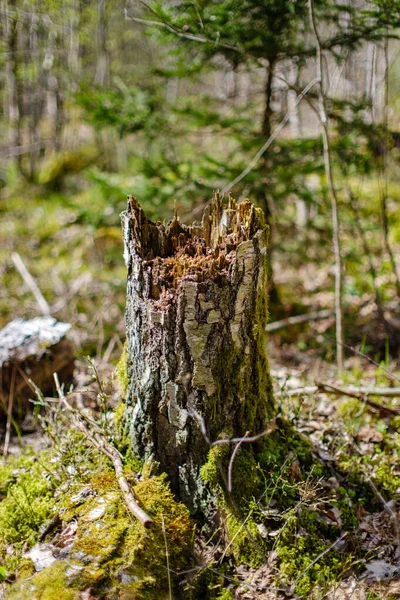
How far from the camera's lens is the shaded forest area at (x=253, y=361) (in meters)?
2.17

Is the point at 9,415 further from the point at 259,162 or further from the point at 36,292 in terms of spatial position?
the point at 259,162

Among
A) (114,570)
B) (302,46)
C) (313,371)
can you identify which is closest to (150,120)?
(302,46)

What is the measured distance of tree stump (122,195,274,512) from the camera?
2.19m

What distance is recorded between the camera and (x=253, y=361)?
238 centimetres

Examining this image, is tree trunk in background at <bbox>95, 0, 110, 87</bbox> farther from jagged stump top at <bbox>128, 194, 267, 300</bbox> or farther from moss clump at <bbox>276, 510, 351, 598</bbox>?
moss clump at <bbox>276, 510, 351, 598</bbox>

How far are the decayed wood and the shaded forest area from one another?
0.31 feet

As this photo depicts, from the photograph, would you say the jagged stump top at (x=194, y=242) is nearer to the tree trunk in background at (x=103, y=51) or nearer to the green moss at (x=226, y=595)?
the green moss at (x=226, y=595)

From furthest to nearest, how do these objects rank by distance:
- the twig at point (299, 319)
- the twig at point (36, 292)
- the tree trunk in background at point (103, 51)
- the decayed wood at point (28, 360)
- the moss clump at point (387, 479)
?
the tree trunk in background at point (103, 51)
the twig at point (36, 292)
the twig at point (299, 319)
the decayed wood at point (28, 360)
the moss clump at point (387, 479)

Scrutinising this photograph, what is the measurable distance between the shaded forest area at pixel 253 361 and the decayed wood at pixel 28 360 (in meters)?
0.09

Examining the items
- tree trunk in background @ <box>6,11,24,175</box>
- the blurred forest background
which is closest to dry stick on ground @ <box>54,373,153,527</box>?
the blurred forest background

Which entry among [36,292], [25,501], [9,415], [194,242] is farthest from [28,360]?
[36,292]

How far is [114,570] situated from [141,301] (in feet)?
4.17

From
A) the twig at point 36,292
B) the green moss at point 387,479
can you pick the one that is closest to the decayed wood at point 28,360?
the twig at point 36,292

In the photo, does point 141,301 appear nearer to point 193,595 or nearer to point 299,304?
point 193,595
